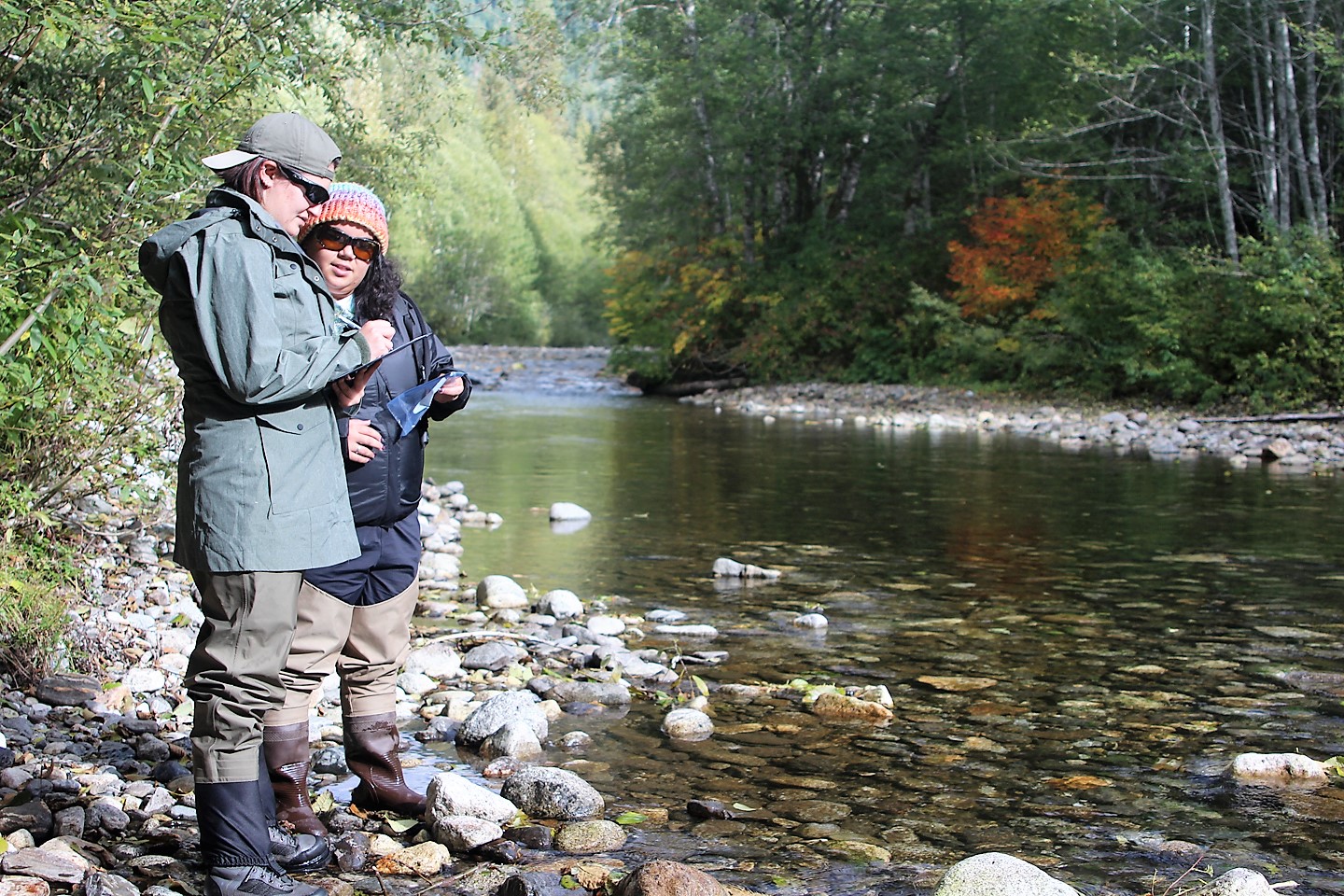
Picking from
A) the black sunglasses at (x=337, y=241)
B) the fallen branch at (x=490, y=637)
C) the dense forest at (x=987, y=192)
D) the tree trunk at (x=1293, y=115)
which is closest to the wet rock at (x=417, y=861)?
the black sunglasses at (x=337, y=241)

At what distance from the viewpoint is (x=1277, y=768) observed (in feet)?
13.1

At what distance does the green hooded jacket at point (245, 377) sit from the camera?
2615 mm

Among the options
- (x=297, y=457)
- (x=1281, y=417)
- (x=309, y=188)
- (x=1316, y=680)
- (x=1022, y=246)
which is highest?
(x=1022, y=246)

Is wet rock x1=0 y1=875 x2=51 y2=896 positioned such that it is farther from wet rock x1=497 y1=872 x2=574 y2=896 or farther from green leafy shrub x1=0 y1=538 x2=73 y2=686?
green leafy shrub x1=0 y1=538 x2=73 y2=686

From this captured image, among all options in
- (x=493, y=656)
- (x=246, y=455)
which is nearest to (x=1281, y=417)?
(x=493, y=656)

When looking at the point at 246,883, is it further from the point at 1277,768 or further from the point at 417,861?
the point at 1277,768

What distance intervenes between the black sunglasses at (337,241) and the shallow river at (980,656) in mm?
1690

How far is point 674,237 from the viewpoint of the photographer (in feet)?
102

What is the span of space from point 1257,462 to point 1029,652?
9740mm

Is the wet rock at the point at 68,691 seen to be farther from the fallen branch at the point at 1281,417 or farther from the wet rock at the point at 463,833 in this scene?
the fallen branch at the point at 1281,417

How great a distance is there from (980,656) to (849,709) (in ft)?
3.79

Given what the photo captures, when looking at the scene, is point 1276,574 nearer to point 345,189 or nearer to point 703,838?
point 703,838

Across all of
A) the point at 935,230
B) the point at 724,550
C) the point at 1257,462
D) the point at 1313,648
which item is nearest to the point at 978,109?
the point at 935,230

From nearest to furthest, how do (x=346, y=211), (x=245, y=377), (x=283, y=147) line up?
(x=245, y=377), (x=283, y=147), (x=346, y=211)
